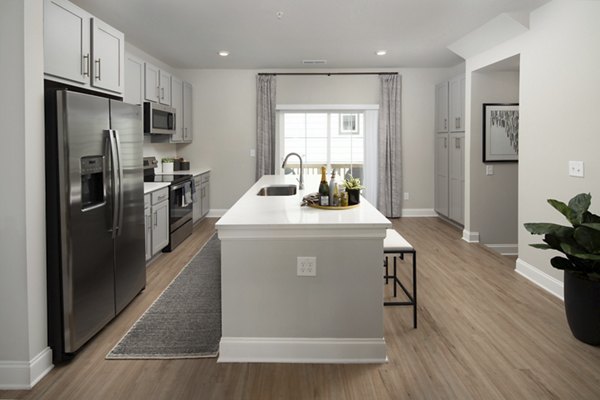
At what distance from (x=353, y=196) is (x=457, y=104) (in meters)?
4.24

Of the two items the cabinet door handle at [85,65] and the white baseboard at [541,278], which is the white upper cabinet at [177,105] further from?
the white baseboard at [541,278]

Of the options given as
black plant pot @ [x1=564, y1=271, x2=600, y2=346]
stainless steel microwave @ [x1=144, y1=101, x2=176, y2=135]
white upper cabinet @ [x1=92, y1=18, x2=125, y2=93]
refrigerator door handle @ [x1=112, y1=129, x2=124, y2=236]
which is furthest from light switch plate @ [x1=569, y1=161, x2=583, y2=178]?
stainless steel microwave @ [x1=144, y1=101, x2=176, y2=135]

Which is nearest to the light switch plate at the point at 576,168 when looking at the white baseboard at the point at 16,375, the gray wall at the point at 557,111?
the gray wall at the point at 557,111

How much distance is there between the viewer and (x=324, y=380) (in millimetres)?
2566

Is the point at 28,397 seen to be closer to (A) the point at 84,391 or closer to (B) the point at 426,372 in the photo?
(A) the point at 84,391

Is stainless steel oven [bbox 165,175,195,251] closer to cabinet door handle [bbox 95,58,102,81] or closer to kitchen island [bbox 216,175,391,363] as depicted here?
cabinet door handle [bbox 95,58,102,81]

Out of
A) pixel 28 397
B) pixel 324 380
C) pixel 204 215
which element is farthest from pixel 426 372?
pixel 204 215

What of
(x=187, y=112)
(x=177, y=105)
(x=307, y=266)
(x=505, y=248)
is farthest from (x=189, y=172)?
(x=307, y=266)

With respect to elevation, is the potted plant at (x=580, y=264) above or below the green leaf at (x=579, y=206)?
below

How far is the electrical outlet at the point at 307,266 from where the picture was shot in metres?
2.77

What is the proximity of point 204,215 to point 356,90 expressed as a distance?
3.34 m

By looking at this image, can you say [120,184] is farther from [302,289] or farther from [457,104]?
[457,104]

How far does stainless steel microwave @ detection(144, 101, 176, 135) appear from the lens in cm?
574

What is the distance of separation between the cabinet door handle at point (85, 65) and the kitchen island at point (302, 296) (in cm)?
154
